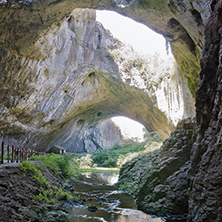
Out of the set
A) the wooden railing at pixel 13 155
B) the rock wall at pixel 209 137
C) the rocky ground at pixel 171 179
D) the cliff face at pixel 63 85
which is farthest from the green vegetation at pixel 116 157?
the rock wall at pixel 209 137

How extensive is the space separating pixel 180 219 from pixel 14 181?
4.26 metres

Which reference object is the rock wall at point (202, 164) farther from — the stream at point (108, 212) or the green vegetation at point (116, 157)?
the green vegetation at point (116, 157)

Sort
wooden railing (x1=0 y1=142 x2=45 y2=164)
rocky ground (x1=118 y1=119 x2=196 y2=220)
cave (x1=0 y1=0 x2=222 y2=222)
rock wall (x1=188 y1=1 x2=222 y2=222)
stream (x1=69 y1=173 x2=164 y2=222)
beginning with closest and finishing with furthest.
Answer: rock wall (x1=188 y1=1 x2=222 y2=222) → cave (x1=0 y1=0 x2=222 y2=222) → stream (x1=69 y1=173 x2=164 y2=222) → rocky ground (x1=118 y1=119 x2=196 y2=220) → wooden railing (x1=0 y1=142 x2=45 y2=164)

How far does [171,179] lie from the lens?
6227 millimetres

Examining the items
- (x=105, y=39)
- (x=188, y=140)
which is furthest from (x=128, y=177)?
(x=105, y=39)

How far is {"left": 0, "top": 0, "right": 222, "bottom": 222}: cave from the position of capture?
4.41 metres

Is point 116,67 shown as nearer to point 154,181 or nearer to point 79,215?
point 154,181

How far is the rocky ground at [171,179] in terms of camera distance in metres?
5.64

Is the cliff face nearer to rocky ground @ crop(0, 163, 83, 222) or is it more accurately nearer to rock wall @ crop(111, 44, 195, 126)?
rock wall @ crop(111, 44, 195, 126)

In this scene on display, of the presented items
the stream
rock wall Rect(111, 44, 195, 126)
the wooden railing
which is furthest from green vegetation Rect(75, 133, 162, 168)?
the stream

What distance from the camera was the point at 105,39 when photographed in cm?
2008

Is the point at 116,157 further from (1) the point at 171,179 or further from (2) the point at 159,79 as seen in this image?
(1) the point at 171,179

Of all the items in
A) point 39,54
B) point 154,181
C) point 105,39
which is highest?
point 105,39

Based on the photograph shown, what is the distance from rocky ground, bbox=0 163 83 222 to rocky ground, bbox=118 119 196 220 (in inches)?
102
